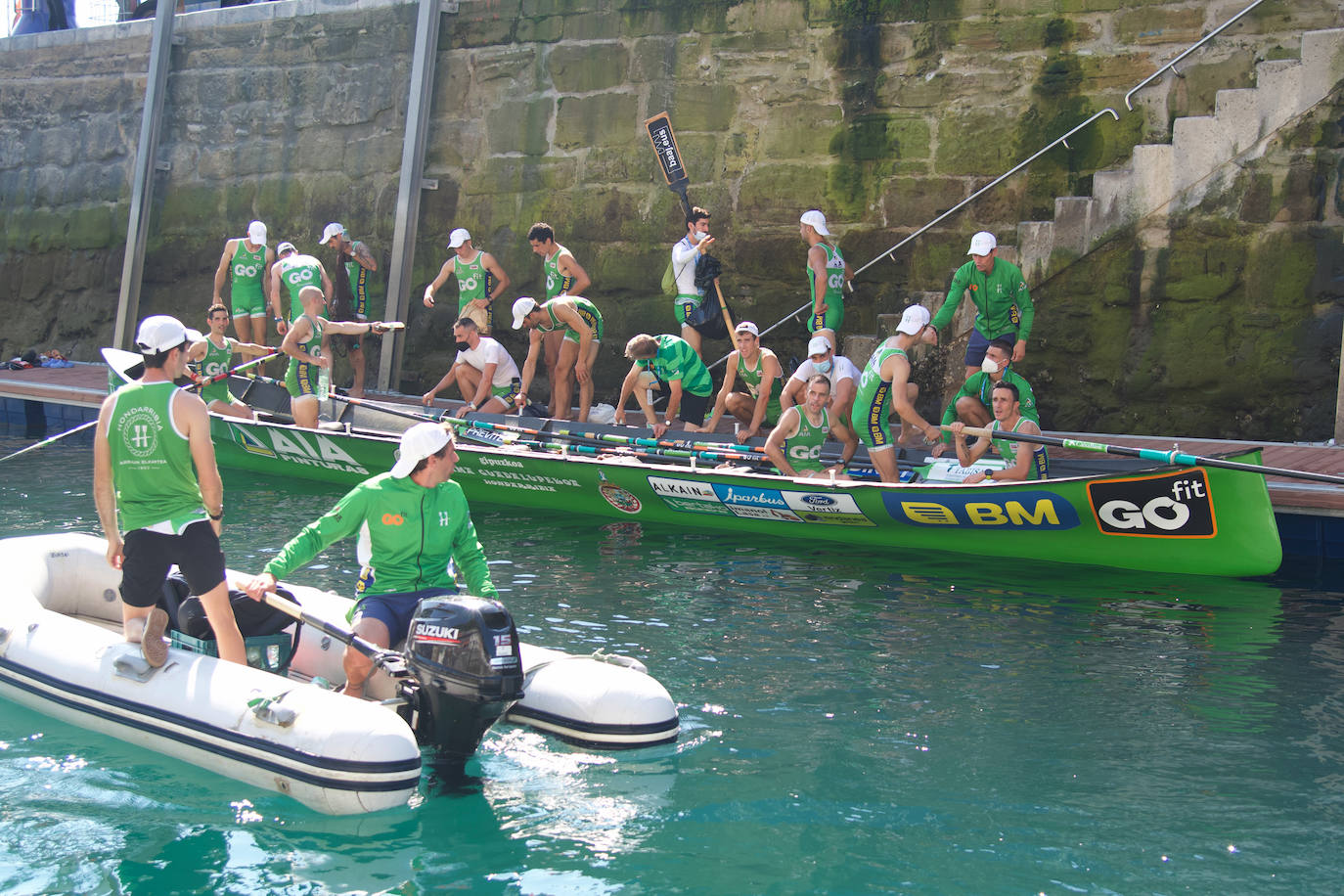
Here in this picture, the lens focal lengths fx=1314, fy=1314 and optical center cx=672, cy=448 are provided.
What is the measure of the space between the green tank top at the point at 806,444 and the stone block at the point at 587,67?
18.6 feet

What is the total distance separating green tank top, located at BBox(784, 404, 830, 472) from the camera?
30.3ft

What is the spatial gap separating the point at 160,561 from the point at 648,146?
907 centimetres

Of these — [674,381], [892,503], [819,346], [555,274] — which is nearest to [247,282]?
[555,274]

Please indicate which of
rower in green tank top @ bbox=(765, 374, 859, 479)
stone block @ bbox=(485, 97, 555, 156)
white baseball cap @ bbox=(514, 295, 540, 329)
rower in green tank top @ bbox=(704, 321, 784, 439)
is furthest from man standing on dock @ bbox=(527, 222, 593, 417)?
A: rower in green tank top @ bbox=(765, 374, 859, 479)

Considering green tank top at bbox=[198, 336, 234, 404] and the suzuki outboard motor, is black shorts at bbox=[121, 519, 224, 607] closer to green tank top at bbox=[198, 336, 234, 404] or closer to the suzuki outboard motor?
the suzuki outboard motor

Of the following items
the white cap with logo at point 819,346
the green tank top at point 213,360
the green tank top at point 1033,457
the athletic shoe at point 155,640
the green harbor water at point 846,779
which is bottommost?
the green harbor water at point 846,779

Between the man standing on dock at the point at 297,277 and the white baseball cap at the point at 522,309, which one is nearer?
the white baseball cap at the point at 522,309

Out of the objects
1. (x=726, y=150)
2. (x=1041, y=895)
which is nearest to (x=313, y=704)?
(x=1041, y=895)

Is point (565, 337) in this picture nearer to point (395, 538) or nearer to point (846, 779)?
point (395, 538)

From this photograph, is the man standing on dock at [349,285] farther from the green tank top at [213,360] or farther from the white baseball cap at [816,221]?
the white baseball cap at [816,221]

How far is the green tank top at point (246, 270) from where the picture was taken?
1327cm

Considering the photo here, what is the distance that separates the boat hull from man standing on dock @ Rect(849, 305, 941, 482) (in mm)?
570

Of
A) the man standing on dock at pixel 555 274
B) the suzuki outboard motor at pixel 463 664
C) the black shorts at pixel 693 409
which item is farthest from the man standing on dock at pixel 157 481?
the man standing on dock at pixel 555 274

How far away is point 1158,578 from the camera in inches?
318
